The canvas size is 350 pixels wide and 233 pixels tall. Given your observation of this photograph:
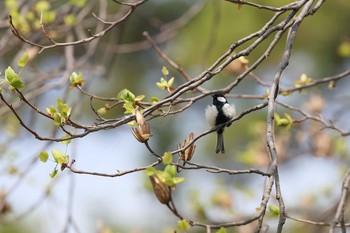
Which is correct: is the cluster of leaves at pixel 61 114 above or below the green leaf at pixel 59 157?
above

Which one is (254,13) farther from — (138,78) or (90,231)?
(90,231)

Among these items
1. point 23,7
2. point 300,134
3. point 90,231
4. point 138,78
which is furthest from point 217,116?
point 138,78

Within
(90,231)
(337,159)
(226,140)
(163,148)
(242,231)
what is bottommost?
(242,231)

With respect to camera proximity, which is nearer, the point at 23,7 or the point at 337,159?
the point at 23,7

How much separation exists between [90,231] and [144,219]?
1.31 meters

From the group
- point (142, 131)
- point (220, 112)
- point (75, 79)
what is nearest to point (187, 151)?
point (142, 131)

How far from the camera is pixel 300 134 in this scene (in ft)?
15.5

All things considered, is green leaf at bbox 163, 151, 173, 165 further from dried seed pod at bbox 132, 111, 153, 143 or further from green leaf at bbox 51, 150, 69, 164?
green leaf at bbox 51, 150, 69, 164

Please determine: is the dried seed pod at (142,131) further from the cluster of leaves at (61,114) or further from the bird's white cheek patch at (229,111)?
the bird's white cheek patch at (229,111)

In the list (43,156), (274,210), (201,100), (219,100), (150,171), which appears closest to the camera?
(150,171)

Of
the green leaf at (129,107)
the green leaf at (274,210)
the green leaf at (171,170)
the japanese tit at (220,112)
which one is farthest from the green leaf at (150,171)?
the japanese tit at (220,112)

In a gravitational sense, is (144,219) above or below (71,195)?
above

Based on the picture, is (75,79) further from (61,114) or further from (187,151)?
(187,151)

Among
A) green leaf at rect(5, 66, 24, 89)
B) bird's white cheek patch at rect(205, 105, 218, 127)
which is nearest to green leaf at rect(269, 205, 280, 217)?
bird's white cheek patch at rect(205, 105, 218, 127)
